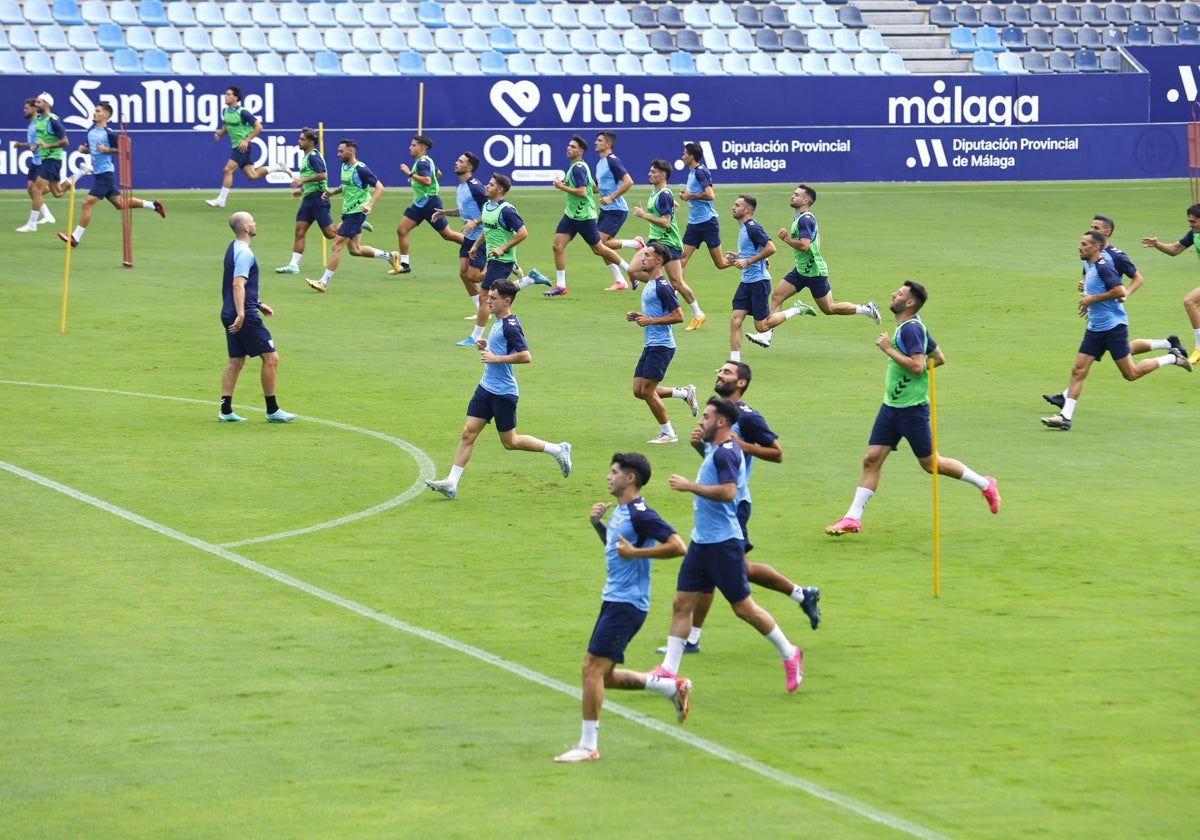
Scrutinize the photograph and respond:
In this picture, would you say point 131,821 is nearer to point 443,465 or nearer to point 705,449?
point 705,449

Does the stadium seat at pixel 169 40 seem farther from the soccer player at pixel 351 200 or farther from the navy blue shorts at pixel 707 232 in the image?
the navy blue shorts at pixel 707 232

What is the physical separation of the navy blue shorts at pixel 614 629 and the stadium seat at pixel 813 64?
40383 millimetres

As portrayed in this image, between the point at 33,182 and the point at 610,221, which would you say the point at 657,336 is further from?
the point at 33,182

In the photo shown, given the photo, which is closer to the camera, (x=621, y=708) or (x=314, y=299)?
(x=621, y=708)

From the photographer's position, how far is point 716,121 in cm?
4494

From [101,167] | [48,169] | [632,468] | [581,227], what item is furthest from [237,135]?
[632,468]

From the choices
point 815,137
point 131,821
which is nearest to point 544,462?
point 131,821

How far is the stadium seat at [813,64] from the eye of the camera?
161 ft

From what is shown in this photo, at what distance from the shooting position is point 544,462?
19062 millimetres

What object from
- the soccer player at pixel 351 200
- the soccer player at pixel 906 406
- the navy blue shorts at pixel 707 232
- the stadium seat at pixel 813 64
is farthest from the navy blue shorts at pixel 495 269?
the stadium seat at pixel 813 64

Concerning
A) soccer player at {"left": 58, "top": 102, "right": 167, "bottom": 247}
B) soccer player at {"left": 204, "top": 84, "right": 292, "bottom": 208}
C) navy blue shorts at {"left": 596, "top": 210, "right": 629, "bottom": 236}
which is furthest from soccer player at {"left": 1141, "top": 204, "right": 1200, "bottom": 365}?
soccer player at {"left": 204, "top": 84, "right": 292, "bottom": 208}

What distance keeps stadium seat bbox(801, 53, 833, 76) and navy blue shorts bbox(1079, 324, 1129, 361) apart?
29601 mm

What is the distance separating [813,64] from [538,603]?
38.1 m

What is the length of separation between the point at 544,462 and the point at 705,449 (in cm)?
686
